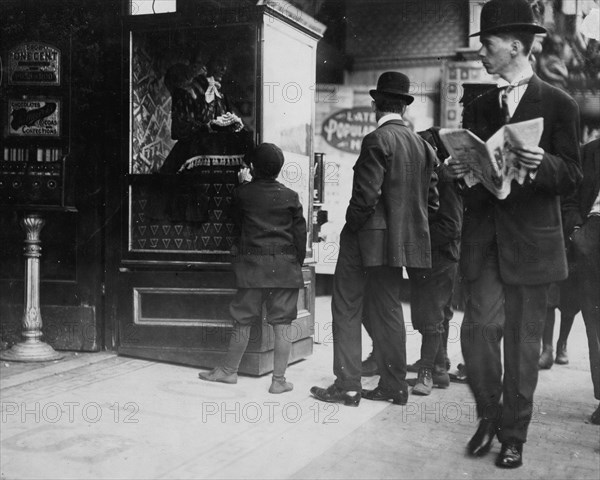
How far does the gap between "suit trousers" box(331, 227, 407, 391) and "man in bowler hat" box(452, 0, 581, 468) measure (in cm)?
104

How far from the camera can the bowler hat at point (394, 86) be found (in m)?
4.55

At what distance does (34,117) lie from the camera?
5801 mm

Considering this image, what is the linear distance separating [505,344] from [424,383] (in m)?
1.55

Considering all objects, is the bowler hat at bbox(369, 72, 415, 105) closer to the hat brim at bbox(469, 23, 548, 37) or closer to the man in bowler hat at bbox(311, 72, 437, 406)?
the man in bowler hat at bbox(311, 72, 437, 406)

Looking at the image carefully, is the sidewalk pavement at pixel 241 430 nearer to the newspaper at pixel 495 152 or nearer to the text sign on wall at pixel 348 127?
the newspaper at pixel 495 152

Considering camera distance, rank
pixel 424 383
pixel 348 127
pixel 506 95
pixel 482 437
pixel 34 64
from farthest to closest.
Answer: pixel 348 127 → pixel 34 64 → pixel 424 383 → pixel 482 437 → pixel 506 95

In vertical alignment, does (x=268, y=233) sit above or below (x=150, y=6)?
below

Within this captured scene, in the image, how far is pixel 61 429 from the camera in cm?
390

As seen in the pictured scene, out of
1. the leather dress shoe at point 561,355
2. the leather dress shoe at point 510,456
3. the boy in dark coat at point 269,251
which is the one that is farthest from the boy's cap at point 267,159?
the leather dress shoe at point 561,355

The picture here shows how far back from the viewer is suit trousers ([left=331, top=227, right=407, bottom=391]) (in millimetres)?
4652

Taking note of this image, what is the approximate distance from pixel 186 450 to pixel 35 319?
8.20 feet

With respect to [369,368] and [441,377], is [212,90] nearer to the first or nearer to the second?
[369,368]

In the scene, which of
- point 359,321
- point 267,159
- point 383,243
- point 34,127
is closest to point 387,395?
point 359,321

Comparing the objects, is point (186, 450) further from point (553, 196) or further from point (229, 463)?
point (553, 196)
